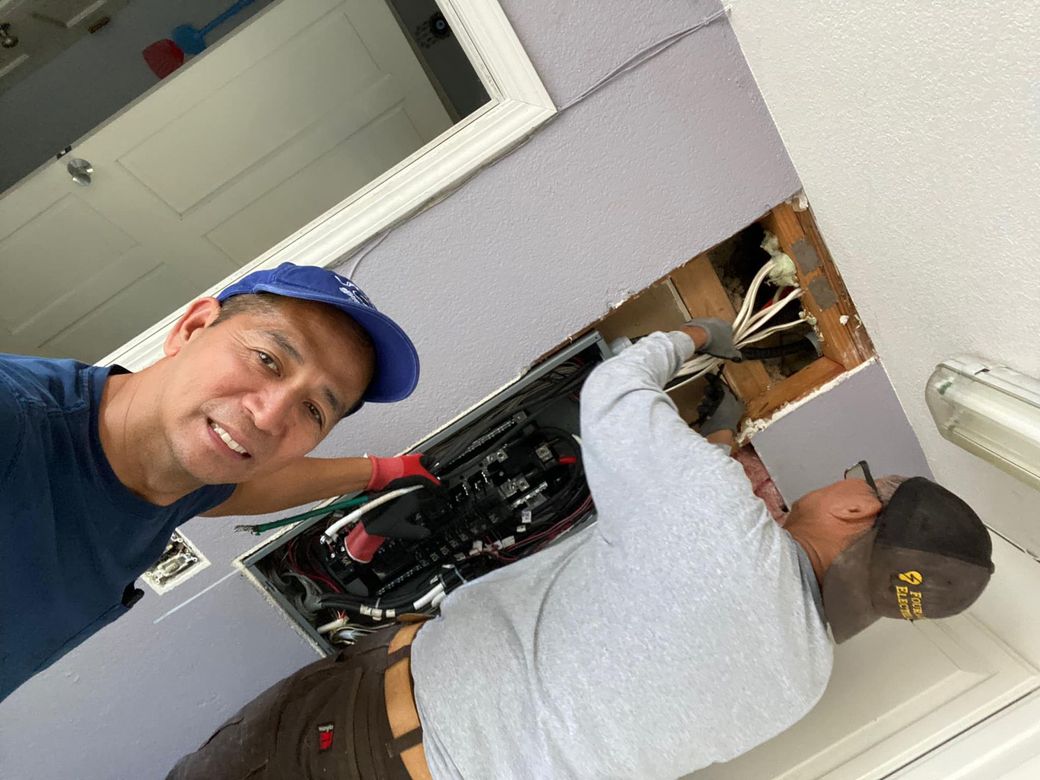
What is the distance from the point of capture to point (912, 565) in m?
0.78

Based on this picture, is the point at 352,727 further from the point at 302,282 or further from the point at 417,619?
the point at 302,282

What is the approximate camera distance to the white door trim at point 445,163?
1.09 metres

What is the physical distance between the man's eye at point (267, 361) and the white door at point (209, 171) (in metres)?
1.28

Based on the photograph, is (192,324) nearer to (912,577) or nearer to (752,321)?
(912,577)

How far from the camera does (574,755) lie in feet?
2.82

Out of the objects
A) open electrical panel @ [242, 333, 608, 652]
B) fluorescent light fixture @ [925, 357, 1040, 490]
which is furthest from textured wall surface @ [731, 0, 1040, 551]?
open electrical panel @ [242, 333, 608, 652]

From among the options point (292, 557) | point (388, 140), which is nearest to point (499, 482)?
point (292, 557)

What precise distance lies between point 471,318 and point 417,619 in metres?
0.61

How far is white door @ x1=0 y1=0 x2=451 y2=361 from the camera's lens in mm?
1788

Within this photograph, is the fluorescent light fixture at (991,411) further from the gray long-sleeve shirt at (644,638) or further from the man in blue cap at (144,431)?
the man in blue cap at (144,431)

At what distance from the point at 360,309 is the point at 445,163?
387 mm

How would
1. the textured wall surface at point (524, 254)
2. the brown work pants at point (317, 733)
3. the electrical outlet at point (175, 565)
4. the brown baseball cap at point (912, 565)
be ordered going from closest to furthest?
the brown baseball cap at point (912, 565) < the brown work pants at point (317, 733) < the textured wall surface at point (524, 254) < the electrical outlet at point (175, 565)

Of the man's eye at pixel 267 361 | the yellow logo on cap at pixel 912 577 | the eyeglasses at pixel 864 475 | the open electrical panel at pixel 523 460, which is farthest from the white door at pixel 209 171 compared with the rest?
the yellow logo on cap at pixel 912 577

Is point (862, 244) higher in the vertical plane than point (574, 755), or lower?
higher
